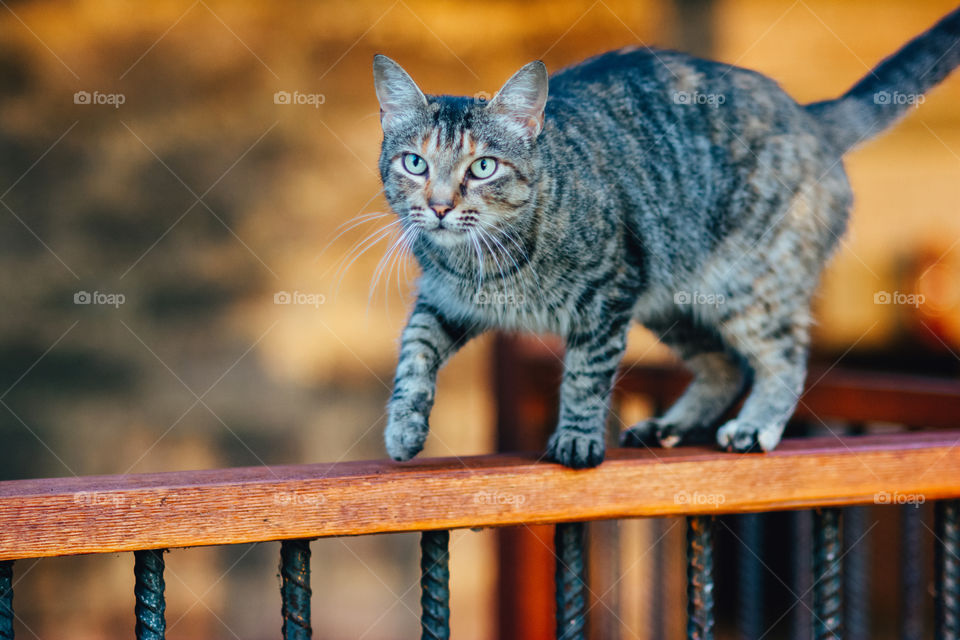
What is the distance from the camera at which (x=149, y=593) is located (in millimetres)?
1040

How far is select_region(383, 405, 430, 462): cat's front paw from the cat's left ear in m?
0.52

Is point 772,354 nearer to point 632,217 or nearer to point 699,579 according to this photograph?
point 632,217

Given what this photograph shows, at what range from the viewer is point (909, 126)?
358cm

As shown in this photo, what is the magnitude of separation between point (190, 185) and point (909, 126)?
118 inches

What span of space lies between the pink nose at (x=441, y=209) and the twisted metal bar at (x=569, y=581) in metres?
0.52

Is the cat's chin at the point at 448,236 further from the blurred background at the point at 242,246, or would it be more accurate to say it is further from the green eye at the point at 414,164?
the blurred background at the point at 242,246

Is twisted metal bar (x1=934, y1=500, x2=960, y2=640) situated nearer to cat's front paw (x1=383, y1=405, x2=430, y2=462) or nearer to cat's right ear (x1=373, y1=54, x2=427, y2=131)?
cat's front paw (x1=383, y1=405, x2=430, y2=462)

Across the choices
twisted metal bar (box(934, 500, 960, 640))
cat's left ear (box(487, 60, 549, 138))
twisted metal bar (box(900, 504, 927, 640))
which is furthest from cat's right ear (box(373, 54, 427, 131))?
twisted metal bar (box(900, 504, 927, 640))

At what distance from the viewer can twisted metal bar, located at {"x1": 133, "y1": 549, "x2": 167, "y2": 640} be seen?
1.03m

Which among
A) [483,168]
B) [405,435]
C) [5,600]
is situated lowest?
[5,600]

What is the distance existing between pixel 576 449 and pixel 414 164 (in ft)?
1.83

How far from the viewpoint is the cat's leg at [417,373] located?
130 cm

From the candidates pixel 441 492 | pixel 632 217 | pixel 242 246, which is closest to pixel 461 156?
pixel 632 217

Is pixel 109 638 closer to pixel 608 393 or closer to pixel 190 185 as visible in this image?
pixel 190 185
